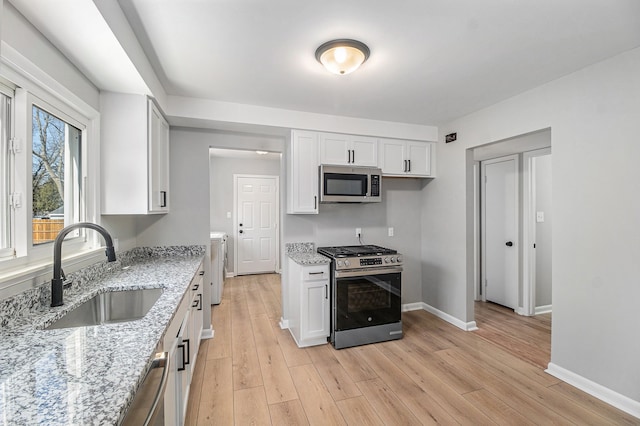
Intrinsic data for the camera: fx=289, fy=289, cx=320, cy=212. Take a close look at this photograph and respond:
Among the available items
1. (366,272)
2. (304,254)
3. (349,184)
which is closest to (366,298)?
(366,272)

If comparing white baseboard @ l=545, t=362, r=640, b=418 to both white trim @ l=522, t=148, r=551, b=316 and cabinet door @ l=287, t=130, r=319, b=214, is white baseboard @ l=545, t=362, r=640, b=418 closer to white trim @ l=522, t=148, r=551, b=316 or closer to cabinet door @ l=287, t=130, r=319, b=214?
white trim @ l=522, t=148, r=551, b=316

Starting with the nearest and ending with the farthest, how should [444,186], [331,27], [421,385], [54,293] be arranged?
1. [54,293]
2. [331,27]
3. [421,385]
4. [444,186]

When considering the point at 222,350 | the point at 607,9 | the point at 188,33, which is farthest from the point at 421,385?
the point at 188,33

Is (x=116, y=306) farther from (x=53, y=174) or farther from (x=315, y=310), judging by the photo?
(x=315, y=310)

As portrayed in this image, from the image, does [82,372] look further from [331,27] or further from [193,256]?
[193,256]

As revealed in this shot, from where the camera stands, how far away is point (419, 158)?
3.62 meters

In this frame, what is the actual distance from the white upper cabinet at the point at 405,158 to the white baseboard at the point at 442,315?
68.6 inches

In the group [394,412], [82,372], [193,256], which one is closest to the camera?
[82,372]

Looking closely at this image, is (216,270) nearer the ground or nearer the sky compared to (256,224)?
nearer the ground

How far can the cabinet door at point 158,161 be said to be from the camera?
2270mm

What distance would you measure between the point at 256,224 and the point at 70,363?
16.3ft

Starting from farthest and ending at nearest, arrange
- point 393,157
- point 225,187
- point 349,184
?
point 225,187 → point 393,157 → point 349,184

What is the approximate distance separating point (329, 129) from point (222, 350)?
2.52 meters

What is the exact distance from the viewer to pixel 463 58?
2031 mm
